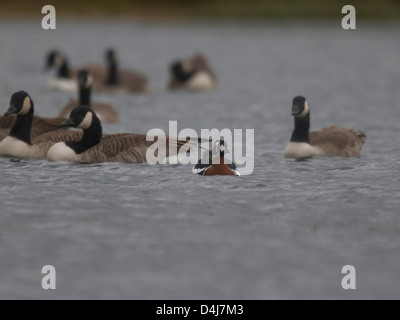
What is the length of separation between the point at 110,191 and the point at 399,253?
4.88 metres

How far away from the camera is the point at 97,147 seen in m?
15.1

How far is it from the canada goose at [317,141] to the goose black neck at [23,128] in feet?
16.8

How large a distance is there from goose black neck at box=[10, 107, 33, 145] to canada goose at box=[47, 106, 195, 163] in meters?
0.94

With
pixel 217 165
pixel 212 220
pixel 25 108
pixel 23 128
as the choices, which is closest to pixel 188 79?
pixel 25 108

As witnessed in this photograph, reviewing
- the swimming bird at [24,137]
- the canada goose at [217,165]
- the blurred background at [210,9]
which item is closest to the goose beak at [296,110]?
the canada goose at [217,165]

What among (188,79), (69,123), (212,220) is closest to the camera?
(212,220)

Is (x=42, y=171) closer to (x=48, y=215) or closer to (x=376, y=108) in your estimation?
(x=48, y=215)

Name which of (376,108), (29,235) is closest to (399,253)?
(29,235)

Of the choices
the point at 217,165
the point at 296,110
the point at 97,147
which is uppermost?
the point at 296,110

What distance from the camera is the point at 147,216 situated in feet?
36.6

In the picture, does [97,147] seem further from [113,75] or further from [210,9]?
[210,9]

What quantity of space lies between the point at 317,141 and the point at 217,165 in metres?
3.03

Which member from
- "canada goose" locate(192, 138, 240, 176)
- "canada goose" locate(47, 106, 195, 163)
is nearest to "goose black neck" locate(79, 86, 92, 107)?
"canada goose" locate(47, 106, 195, 163)

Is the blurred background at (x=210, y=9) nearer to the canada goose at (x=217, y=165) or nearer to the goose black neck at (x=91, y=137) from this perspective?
the goose black neck at (x=91, y=137)
